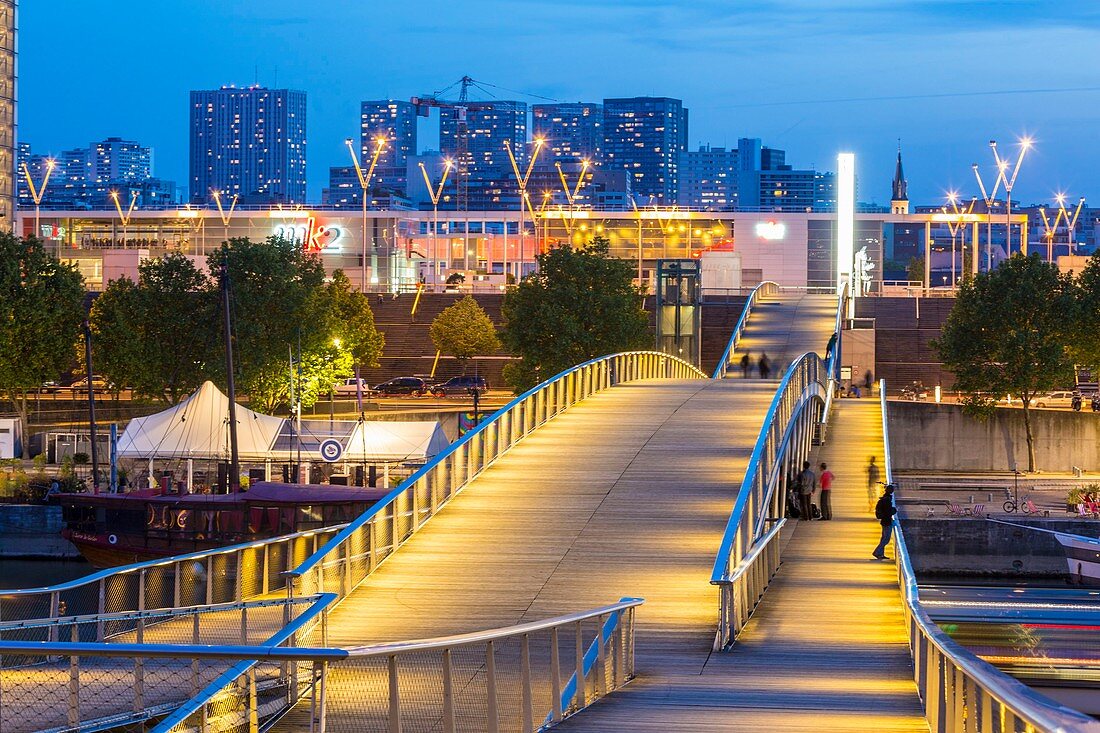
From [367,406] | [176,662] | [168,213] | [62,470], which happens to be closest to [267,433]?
[62,470]

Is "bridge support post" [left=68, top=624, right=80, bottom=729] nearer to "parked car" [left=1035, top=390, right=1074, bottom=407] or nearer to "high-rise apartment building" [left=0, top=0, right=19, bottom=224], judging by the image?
"parked car" [left=1035, top=390, right=1074, bottom=407]

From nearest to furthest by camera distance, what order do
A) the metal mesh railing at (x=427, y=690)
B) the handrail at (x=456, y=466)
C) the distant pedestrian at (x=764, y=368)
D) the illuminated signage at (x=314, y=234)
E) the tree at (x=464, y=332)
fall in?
1. the metal mesh railing at (x=427, y=690)
2. the handrail at (x=456, y=466)
3. the distant pedestrian at (x=764, y=368)
4. the tree at (x=464, y=332)
5. the illuminated signage at (x=314, y=234)

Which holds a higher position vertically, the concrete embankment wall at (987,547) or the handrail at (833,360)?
the handrail at (833,360)

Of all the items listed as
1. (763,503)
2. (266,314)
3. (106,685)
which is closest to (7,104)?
(266,314)

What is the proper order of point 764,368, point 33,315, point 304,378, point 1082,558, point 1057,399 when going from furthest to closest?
point 1057,399 → point 304,378 → point 33,315 → point 764,368 → point 1082,558

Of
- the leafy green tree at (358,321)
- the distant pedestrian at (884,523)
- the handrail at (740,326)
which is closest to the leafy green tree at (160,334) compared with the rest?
the leafy green tree at (358,321)

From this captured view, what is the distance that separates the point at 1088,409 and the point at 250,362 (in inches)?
1282

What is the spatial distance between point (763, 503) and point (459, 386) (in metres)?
49.4

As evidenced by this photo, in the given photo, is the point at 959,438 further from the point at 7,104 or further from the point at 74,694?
the point at 7,104

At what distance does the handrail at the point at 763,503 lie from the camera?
17.9 m

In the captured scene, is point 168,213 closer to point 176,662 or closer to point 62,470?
point 62,470

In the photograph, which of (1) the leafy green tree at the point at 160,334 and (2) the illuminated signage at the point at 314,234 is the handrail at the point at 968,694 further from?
(2) the illuminated signage at the point at 314,234

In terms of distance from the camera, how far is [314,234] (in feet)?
369

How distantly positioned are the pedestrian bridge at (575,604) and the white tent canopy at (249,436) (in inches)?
361
